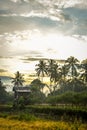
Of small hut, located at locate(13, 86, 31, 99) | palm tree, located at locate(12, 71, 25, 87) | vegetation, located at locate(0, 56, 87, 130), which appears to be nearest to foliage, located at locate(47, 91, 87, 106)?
vegetation, located at locate(0, 56, 87, 130)

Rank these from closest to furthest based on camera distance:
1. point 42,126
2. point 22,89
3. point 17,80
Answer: point 42,126
point 22,89
point 17,80

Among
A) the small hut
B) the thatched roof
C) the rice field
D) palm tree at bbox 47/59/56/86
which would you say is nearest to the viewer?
the rice field

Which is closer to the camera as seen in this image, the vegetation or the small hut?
the vegetation

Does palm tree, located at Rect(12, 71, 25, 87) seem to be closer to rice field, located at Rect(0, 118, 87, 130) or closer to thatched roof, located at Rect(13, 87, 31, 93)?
thatched roof, located at Rect(13, 87, 31, 93)

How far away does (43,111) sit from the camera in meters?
50.2

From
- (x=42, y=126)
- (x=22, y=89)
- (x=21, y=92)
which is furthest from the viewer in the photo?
(x=22, y=89)

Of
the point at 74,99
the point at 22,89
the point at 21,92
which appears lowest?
the point at 74,99

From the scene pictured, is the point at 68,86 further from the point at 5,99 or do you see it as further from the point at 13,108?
the point at 13,108

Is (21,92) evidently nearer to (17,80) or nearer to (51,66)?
(51,66)

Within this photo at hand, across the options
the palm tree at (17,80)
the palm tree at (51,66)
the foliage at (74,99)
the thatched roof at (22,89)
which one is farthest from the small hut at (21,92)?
the palm tree at (17,80)

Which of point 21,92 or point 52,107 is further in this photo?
point 21,92

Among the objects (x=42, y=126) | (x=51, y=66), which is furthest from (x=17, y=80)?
(x=42, y=126)

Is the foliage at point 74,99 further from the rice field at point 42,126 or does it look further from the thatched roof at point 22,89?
the rice field at point 42,126

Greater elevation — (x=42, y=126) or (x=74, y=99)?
(x=74, y=99)
